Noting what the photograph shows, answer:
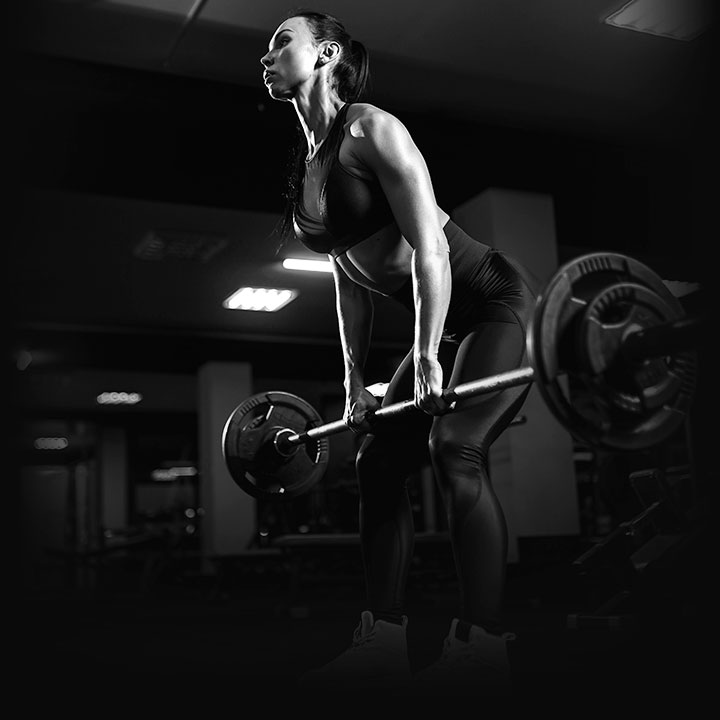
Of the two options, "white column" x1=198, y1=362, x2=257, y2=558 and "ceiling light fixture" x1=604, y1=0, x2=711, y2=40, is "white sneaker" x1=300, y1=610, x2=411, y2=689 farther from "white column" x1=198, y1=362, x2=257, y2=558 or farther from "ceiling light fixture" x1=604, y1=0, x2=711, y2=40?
"white column" x1=198, y1=362, x2=257, y2=558

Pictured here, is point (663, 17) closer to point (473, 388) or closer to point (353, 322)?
point (353, 322)

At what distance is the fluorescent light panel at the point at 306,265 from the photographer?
6202 mm

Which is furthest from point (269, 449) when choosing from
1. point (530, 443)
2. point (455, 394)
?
point (530, 443)

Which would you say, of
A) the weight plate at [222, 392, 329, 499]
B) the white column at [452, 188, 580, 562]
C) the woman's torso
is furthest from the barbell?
the white column at [452, 188, 580, 562]

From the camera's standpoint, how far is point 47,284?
659 cm

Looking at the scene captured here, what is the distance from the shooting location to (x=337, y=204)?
1.68 m

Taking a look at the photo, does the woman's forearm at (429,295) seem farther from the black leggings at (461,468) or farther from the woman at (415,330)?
the black leggings at (461,468)

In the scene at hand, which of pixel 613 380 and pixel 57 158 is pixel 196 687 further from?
pixel 57 158

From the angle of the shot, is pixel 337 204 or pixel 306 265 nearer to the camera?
pixel 337 204

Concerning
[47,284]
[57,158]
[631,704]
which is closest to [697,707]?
[631,704]

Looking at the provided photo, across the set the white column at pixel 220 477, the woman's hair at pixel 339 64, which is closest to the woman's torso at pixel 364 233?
the woman's hair at pixel 339 64

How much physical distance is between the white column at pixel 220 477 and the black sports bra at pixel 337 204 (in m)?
6.70

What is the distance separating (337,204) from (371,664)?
2.87ft

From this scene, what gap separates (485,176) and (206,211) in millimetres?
1733
